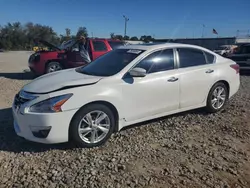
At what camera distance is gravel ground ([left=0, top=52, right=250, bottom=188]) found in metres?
3.03

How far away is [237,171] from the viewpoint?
10.6ft

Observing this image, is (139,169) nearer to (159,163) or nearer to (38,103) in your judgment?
→ (159,163)

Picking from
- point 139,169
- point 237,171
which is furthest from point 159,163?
point 237,171

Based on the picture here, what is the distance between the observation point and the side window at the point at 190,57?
193 inches

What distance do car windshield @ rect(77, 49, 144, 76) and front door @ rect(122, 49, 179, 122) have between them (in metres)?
0.23

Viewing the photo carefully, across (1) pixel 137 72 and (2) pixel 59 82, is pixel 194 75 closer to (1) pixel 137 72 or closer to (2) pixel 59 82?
(1) pixel 137 72

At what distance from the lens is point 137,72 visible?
4.08 m

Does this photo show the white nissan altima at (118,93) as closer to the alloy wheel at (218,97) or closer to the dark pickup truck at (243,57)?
the alloy wheel at (218,97)

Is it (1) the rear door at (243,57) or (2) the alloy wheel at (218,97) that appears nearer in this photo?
(2) the alloy wheel at (218,97)

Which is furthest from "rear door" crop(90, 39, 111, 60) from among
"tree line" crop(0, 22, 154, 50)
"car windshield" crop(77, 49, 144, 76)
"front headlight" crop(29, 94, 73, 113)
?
"tree line" crop(0, 22, 154, 50)

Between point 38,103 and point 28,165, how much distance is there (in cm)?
83

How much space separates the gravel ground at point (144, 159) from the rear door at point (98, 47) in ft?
18.7

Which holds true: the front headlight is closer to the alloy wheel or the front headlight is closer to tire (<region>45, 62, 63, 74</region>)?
the alloy wheel

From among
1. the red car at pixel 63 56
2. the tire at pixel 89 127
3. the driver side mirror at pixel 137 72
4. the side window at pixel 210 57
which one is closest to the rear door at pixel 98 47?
the red car at pixel 63 56
